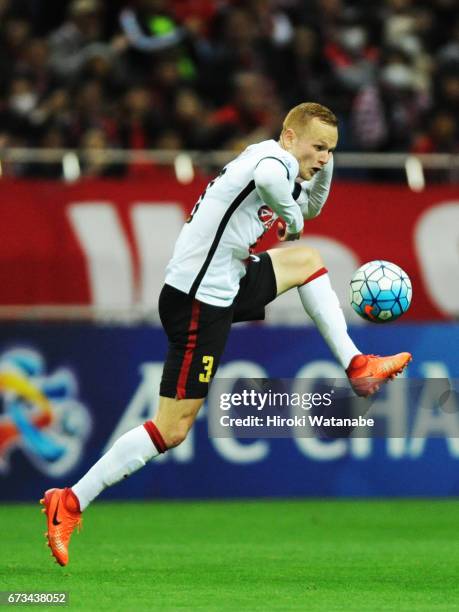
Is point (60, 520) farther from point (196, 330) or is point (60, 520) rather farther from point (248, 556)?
point (248, 556)

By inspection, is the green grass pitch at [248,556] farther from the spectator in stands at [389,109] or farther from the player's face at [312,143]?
the spectator in stands at [389,109]

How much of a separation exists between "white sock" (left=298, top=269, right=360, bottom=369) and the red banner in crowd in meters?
4.74

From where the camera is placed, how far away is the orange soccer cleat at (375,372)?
23.8 feet

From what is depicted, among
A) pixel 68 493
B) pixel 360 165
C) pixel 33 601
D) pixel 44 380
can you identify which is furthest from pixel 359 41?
pixel 33 601

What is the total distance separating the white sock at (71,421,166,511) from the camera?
287 inches

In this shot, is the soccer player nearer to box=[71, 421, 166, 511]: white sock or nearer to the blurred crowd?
box=[71, 421, 166, 511]: white sock

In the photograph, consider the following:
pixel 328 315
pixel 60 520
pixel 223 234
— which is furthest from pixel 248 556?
pixel 223 234

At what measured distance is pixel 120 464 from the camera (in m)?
7.32

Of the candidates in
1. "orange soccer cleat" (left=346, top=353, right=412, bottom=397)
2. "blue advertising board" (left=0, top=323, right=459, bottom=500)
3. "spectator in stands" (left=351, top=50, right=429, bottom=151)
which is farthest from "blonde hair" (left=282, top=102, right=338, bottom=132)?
"spectator in stands" (left=351, top=50, right=429, bottom=151)

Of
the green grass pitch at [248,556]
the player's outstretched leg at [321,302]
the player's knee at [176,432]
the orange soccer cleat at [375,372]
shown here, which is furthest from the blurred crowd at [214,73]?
the orange soccer cleat at [375,372]

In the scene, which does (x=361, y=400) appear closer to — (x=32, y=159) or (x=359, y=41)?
(x=32, y=159)

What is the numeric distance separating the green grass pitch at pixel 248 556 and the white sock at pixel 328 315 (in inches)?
44.4

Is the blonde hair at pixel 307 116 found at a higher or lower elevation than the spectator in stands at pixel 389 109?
higher

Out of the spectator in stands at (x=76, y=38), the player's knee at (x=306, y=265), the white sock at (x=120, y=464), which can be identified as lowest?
the white sock at (x=120, y=464)
